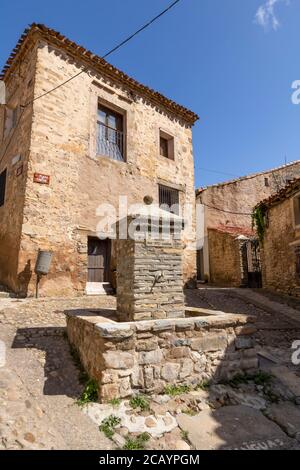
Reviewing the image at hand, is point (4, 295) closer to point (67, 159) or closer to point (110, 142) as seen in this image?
point (67, 159)

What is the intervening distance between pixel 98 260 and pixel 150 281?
5363 millimetres

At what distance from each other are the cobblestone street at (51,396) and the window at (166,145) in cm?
853

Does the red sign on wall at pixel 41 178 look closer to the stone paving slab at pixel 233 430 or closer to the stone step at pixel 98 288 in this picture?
the stone step at pixel 98 288

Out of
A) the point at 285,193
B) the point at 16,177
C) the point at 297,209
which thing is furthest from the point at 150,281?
the point at 285,193

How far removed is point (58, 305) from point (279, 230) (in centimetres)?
911

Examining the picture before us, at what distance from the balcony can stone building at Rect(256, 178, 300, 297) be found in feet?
21.0

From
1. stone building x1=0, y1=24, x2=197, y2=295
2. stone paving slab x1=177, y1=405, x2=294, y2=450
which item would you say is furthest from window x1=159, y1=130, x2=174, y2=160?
stone paving slab x1=177, y1=405, x2=294, y2=450

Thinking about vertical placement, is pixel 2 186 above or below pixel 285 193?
above

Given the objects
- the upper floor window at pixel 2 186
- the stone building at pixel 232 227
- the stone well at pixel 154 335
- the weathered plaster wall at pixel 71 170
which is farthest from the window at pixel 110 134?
the stone building at pixel 232 227

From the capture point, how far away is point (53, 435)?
8.67 ft

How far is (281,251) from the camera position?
11.4 meters

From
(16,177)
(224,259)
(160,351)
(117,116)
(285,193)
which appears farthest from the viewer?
(224,259)

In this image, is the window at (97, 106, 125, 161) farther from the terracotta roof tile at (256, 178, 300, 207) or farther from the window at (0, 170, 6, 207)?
the terracotta roof tile at (256, 178, 300, 207)
